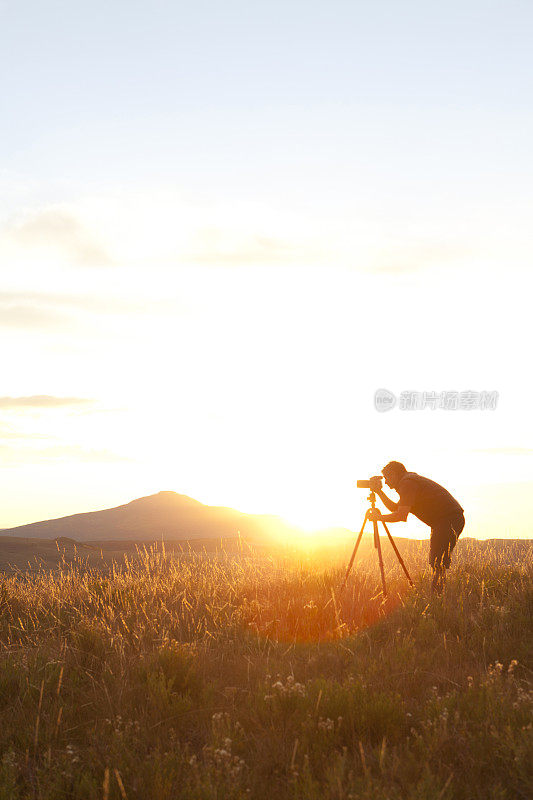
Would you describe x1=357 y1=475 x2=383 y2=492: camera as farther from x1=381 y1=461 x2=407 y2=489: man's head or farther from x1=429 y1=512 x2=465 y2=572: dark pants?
x1=429 y1=512 x2=465 y2=572: dark pants

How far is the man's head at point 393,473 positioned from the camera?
29.7ft

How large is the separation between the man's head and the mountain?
3733 centimetres

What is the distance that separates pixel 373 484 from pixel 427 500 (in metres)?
0.84

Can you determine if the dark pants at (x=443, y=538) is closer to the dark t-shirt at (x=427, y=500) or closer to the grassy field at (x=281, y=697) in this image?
the dark t-shirt at (x=427, y=500)

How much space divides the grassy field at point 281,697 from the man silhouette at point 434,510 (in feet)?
1.51

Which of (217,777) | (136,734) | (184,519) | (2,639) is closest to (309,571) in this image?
(2,639)

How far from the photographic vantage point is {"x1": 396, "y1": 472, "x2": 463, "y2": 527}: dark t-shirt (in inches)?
346

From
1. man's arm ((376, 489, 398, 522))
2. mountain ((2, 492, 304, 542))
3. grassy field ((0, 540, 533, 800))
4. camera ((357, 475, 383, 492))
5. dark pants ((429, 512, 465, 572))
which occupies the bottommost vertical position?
mountain ((2, 492, 304, 542))

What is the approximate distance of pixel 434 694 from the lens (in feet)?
15.6

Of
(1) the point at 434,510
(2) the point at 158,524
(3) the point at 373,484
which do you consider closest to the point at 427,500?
(1) the point at 434,510

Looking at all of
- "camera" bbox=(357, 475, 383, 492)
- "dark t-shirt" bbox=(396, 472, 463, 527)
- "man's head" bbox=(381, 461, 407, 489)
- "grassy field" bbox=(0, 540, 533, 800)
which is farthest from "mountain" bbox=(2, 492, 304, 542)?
"grassy field" bbox=(0, 540, 533, 800)

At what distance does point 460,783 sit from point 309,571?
19.0 ft

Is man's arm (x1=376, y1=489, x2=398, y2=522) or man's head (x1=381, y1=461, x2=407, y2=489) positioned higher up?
man's head (x1=381, y1=461, x2=407, y2=489)

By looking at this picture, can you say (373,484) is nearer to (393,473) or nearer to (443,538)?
(393,473)
